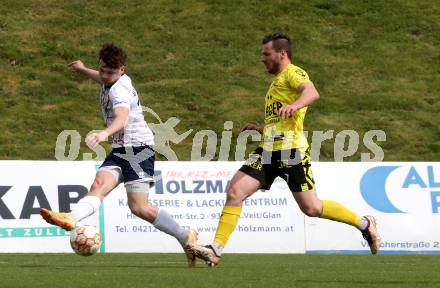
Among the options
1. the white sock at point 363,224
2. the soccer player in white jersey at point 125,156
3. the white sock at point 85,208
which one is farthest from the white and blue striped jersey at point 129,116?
the white sock at point 363,224

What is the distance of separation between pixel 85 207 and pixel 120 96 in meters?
1.06

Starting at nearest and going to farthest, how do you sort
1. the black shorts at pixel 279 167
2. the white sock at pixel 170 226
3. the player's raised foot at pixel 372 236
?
the black shorts at pixel 279 167
the white sock at pixel 170 226
the player's raised foot at pixel 372 236

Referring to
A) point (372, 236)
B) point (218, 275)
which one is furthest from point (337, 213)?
point (218, 275)

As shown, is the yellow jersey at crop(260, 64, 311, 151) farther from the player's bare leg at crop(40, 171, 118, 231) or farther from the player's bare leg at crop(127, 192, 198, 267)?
the player's bare leg at crop(40, 171, 118, 231)

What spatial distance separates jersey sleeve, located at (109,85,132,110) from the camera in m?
9.45

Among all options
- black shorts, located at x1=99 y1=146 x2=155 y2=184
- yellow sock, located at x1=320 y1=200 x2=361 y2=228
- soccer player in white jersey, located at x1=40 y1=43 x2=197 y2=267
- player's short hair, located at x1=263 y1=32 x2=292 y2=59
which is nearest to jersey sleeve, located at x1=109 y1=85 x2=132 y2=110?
soccer player in white jersey, located at x1=40 y1=43 x2=197 y2=267

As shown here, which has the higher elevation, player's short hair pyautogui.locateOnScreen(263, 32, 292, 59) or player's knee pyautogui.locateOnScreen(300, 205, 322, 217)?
player's short hair pyautogui.locateOnScreen(263, 32, 292, 59)

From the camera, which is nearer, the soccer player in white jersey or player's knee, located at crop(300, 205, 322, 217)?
the soccer player in white jersey

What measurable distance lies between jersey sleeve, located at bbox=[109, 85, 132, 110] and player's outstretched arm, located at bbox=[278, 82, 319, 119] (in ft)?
4.77

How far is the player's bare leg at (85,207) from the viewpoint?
904cm

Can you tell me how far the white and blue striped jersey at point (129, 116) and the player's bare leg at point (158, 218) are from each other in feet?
1.69

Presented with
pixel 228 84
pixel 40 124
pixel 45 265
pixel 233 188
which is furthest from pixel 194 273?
pixel 228 84

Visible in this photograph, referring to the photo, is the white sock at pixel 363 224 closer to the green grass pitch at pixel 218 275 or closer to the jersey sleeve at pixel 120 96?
the green grass pitch at pixel 218 275

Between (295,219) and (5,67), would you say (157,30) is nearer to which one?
(5,67)
